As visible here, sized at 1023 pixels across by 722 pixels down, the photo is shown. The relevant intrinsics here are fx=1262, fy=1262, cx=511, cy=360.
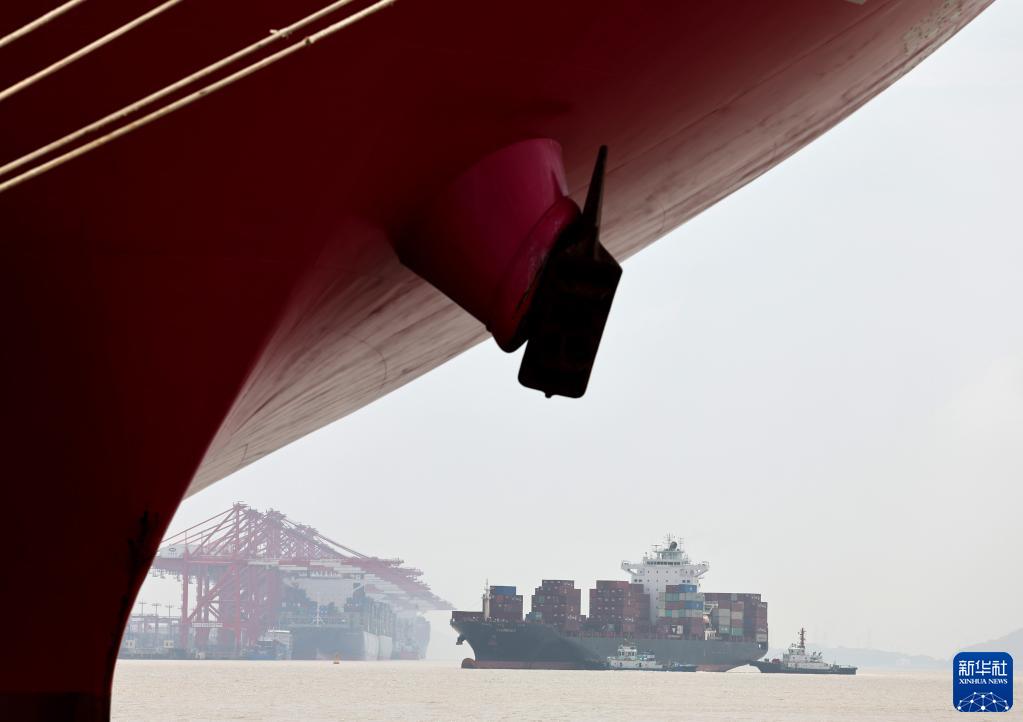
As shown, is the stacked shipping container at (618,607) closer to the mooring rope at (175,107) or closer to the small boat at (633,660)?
the small boat at (633,660)

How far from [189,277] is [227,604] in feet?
445

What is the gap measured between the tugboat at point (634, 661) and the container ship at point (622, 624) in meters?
0.41

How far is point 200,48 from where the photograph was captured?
4609mm

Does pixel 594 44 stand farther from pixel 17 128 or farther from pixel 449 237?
pixel 17 128

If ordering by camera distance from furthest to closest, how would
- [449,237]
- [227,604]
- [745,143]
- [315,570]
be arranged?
[315,570] → [227,604] → [745,143] → [449,237]

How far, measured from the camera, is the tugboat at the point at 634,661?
82.9 meters

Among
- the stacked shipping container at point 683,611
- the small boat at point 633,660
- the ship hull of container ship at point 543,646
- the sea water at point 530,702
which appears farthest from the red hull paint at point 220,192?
the stacked shipping container at point 683,611

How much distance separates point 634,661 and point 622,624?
12.2ft

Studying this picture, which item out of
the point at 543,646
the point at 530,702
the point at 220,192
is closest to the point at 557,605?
the point at 543,646

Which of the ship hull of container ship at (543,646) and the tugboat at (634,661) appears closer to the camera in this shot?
the tugboat at (634,661)

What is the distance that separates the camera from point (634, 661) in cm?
8300

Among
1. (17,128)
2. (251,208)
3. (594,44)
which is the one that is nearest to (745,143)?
(594,44)

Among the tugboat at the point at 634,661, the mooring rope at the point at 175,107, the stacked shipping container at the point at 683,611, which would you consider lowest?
the tugboat at the point at 634,661

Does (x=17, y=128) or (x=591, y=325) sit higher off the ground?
(x=17, y=128)
